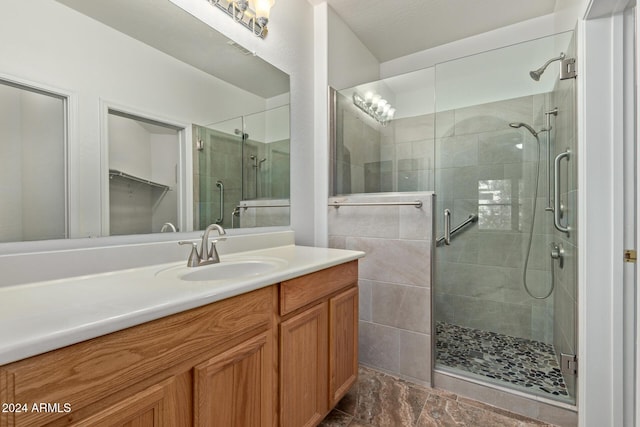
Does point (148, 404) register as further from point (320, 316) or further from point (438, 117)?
point (438, 117)

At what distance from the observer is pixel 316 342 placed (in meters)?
1.23

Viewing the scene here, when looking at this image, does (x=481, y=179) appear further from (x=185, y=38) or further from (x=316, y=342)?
(x=185, y=38)

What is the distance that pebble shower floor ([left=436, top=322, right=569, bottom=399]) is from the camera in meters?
1.62

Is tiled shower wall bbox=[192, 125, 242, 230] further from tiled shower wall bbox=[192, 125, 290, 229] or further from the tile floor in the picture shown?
the tile floor

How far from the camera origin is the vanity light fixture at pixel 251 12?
1549 mm

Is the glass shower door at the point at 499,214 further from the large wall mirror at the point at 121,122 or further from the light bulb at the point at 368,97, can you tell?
the large wall mirror at the point at 121,122

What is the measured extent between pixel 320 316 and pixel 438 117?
1.79 metres

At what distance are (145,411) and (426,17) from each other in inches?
112

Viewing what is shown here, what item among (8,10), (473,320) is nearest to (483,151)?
(473,320)

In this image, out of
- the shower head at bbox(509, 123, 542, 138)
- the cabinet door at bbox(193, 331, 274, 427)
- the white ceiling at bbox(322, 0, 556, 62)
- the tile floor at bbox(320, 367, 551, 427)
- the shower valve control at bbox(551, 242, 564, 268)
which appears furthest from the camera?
the white ceiling at bbox(322, 0, 556, 62)

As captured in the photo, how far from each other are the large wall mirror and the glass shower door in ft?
4.76

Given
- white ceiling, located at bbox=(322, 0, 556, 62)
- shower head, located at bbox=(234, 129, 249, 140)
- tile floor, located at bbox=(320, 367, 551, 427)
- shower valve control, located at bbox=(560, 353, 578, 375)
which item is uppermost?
white ceiling, located at bbox=(322, 0, 556, 62)

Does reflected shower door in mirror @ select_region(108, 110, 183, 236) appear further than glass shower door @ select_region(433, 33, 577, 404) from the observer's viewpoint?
No

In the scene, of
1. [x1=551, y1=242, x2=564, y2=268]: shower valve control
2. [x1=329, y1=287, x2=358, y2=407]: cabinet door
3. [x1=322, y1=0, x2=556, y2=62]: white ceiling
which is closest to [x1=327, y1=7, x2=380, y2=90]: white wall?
[x1=322, y1=0, x2=556, y2=62]: white ceiling
